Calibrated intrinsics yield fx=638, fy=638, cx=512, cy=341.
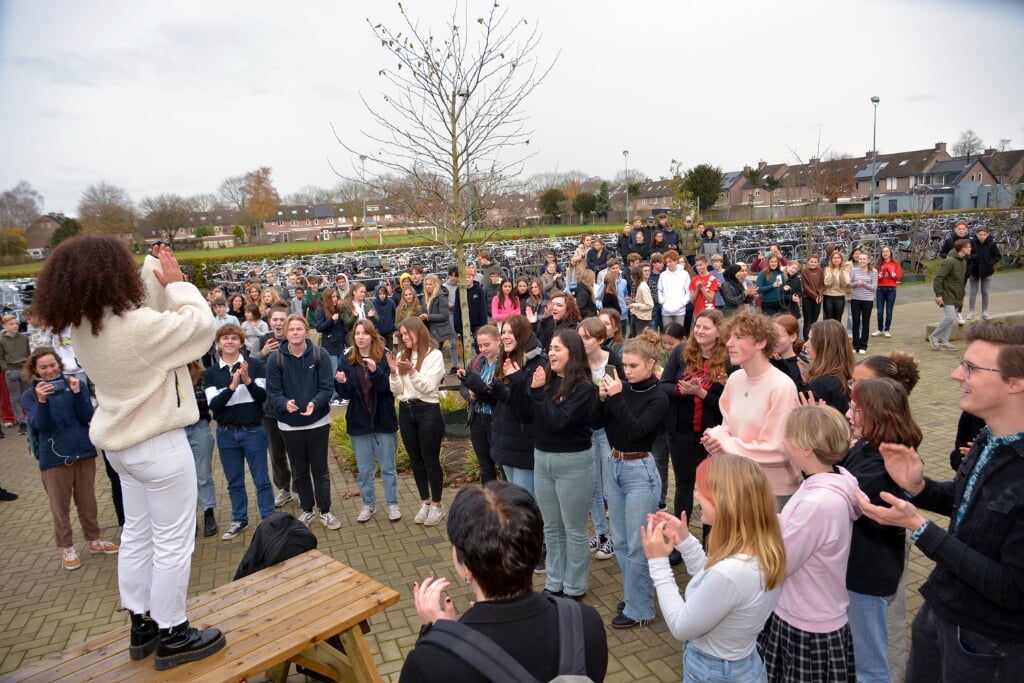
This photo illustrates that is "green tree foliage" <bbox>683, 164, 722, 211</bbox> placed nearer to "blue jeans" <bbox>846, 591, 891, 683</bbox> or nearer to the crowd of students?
the crowd of students

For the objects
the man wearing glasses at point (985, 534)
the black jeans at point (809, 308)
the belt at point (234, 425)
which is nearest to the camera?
the man wearing glasses at point (985, 534)

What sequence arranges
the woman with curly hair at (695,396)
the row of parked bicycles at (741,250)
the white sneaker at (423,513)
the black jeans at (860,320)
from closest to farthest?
the woman with curly hair at (695,396), the white sneaker at (423,513), the black jeans at (860,320), the row of parked bicycles at (741,250)

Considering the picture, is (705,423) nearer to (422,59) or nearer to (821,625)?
(821,625)

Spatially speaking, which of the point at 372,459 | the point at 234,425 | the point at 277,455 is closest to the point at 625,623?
the point at 372,459

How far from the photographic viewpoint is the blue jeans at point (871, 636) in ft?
10.3

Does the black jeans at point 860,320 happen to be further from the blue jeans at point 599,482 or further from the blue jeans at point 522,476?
the blue jeans at point 522,476

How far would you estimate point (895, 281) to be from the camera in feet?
40.2

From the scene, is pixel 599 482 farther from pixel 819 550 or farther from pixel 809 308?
pixel 809 308

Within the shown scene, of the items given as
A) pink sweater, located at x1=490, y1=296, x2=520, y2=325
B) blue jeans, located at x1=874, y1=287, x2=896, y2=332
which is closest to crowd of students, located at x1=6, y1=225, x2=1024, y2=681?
pink sweater, located at x1=490, y1=296, x2=520, y2=325

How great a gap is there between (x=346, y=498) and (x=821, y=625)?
515 cm

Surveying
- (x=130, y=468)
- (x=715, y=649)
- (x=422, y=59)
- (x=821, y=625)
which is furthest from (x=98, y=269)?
(x=422, y=59)

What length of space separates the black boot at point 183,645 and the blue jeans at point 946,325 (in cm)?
1235

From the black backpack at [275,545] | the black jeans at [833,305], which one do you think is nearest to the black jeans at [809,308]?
the black jeans at [833,305]

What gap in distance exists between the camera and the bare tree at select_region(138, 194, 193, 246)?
125 ft
